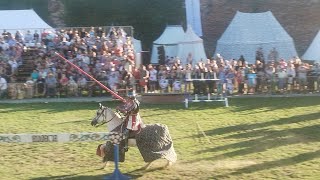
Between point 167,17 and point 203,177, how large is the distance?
762 inches

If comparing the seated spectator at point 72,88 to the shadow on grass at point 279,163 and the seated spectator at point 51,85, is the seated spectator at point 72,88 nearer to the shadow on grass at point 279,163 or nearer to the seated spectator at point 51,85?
the seated spectator at point 51,85

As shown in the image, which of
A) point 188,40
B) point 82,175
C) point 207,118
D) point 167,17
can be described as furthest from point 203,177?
point 167,17

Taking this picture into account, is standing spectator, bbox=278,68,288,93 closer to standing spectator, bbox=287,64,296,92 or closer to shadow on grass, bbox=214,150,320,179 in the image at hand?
standing spectator, bbox=287,64,296,92

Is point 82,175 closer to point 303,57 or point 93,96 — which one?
point 93,96

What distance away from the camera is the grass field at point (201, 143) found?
10.2m

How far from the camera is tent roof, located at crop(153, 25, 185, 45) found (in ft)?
80.7

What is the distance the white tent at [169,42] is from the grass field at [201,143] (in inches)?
263

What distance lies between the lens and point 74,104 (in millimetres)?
17797

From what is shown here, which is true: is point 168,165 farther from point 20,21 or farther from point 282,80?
point 20,21

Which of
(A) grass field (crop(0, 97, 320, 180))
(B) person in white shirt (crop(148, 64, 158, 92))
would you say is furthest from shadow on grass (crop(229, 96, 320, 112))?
(B) person in white shirt (crop(148, 64, 158, 92))

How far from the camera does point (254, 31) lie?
75.7 feet

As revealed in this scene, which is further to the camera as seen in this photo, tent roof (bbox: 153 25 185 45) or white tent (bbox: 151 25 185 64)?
tent roof (bbox: 153 25 185 45)

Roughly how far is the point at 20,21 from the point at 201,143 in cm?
1389

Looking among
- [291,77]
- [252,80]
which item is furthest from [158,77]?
[291,77]
